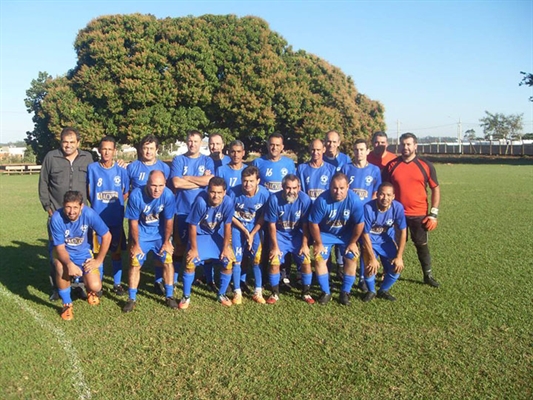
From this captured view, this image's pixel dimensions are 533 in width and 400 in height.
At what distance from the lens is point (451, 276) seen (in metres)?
6.19

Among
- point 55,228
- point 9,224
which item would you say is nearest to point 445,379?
A: point 55,228

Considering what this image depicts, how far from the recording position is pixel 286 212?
5195 mm

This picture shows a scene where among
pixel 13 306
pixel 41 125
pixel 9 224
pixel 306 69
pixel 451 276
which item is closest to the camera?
pixel 13 306

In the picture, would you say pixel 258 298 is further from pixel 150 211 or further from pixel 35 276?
pixel 35 276

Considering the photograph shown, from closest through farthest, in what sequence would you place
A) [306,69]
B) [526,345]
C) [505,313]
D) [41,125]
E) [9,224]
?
[526,345] → [505,313] → [9,224] → [41,125] → [306,69]

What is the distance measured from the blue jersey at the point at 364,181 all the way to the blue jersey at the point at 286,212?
77 centimetres

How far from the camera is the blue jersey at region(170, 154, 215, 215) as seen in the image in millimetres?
5586

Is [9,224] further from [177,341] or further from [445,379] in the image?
[445,379]

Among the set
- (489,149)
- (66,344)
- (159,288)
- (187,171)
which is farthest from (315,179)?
(489,149)

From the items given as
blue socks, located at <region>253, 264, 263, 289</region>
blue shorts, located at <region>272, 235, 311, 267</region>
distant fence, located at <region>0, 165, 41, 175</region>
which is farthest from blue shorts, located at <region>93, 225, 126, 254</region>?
distant fence, located at <region>0, 165, 41, 175</region>

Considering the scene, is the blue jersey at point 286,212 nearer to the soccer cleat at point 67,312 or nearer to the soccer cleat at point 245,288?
the soccer cleat at point 245,288

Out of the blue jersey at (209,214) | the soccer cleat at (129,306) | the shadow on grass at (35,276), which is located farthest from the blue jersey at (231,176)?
the soccer cleat at (129,306)

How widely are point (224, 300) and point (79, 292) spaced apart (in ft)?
5.98

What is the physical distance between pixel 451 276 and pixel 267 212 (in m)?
2.83
